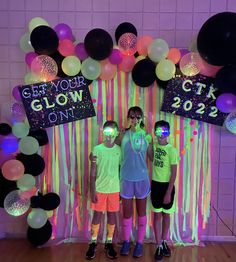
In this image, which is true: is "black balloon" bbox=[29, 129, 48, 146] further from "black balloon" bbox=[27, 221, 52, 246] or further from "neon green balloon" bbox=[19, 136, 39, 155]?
"black balloon" bbox=[27, 221, 52, 246]

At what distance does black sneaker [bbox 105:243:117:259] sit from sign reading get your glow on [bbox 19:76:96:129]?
119 cm

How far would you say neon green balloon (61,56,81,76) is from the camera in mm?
3041

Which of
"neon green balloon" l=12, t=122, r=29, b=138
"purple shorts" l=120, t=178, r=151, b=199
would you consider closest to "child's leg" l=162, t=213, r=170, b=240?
"purple shorts" l=120, t=178, r=151, b=199

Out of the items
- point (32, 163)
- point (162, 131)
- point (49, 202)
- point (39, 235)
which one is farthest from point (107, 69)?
point (39, 235)

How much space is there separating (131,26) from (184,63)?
0.56 m

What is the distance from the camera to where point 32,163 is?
3113mm

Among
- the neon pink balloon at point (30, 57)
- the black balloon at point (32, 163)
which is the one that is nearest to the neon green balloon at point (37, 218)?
the black balloon at point (32, 163)

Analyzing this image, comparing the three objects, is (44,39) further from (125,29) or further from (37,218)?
(37,218)

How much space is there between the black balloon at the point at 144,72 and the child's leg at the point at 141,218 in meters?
1.05

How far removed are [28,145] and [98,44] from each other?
1049 millimetres

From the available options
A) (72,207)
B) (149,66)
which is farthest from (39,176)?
(149,66)

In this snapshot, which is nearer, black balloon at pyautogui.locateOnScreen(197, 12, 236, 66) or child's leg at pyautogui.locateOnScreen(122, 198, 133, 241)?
black balloon at pyautogui.locateOnScreen(197, 12, 236, 66)

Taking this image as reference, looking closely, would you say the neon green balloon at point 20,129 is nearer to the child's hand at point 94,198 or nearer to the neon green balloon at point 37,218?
the neon green balloon at point 37,218

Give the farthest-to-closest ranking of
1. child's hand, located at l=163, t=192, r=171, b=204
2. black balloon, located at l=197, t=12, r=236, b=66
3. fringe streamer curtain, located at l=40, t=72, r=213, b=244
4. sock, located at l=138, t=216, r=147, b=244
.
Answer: fringe streamer curtain, located at l=40, t=72, r=213, b=244
sock, located at l=138, t=216, r=147, b=244
child's hand, located at l=163, t=192, r=171, b=204
black balloon, located at l=197, t=12, r=236, b=66
